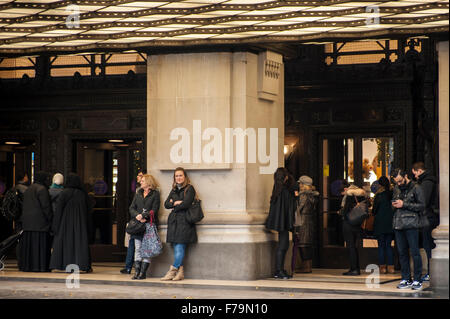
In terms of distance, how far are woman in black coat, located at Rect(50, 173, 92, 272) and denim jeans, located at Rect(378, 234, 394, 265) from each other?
4.84m

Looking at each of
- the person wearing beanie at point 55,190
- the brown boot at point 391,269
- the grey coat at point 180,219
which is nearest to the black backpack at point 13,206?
the person wearing beanie at point 55,190

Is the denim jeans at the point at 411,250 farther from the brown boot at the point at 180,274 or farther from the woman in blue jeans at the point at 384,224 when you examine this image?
the brown boot at the point at 180,274

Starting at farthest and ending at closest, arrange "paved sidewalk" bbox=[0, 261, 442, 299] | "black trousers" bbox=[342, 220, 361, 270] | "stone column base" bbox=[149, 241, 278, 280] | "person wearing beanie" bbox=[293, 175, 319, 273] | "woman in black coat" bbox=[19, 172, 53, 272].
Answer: "woman in black coat" bbox=[19, 172, 53, 272] < "person wearing beanie" bbox=[293, 175, 319, 273] < "black trousers" bbox=[342, 220, 361, 270] < "stone column base" bbox=[149, 241, 278, 280] < "paved sidewalk" bbox=[0, 261, 442, 299]

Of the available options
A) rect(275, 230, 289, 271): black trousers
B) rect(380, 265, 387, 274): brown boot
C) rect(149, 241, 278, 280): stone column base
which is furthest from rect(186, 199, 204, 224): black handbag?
rect(380, 265, 387, 274): brown boot

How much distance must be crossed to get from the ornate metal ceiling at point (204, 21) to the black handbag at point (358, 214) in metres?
2.90

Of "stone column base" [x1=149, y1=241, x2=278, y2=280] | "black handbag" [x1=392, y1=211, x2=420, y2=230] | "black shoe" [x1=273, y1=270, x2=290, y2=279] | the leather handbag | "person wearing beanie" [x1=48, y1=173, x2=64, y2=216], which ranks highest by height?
"person wearing beanie" [x1=48, y1=173, x2=64, y2=216]

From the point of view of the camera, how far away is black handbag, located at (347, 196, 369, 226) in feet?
51.8

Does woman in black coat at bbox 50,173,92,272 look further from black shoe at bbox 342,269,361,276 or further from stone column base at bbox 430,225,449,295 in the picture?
stone column base at bbox 430,225,449,295

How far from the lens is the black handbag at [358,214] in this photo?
15.8m

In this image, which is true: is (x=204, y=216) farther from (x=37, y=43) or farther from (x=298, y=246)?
→ (x=37, y=43)

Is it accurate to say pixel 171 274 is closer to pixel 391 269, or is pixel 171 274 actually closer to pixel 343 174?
pixel 391 269

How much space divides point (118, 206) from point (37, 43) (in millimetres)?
4736

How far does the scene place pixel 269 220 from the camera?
15.2 metres

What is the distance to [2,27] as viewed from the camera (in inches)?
575
